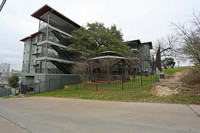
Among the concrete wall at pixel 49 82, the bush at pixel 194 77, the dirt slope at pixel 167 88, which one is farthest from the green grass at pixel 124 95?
the concrete wall at pixel 49 82

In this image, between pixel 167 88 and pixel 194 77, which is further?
pixel 167 88

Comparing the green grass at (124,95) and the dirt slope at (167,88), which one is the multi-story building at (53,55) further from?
the dirt slope at (167,88)

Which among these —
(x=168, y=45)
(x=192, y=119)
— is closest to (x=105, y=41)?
(x=168, y=45)

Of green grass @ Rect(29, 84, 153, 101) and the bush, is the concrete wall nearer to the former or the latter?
green grass @ Rect(29, 84, 153, 101)

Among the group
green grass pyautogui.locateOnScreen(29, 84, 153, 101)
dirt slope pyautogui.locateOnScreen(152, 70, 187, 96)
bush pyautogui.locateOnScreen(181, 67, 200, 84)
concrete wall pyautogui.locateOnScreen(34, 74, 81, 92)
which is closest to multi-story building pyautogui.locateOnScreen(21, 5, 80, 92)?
concrete wall pyautogui.locateOnScreen(34, 74, 81, 92)

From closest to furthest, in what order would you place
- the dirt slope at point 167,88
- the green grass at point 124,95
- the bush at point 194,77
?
the dirt slope at point 167,88 → the green grass at point 124,95 → the bush at point 194,77

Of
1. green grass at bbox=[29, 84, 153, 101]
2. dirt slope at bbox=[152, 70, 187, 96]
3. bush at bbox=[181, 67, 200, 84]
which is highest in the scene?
bush at bbox=[181, 67, 200, 84]

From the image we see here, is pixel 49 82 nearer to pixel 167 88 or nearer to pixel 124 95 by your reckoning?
pixel 124 95

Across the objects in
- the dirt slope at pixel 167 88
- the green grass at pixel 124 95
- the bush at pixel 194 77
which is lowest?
the green grass at pixel 124 95

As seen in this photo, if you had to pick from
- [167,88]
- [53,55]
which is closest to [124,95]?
[167,88]

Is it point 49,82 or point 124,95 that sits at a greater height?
point 49,82

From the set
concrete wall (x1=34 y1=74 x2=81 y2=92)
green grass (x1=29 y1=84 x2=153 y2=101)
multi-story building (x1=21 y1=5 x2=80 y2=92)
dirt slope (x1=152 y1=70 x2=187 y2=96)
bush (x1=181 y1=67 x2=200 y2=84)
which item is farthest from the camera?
multi-story building (x1=21 y1=5 x2=80 y2=92)

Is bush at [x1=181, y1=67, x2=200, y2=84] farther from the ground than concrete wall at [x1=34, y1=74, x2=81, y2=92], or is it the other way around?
bush at [x1=181, y1=67, x2=200, y2=84]

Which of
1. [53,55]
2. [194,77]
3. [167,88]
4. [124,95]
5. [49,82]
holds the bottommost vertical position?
[124,95]
